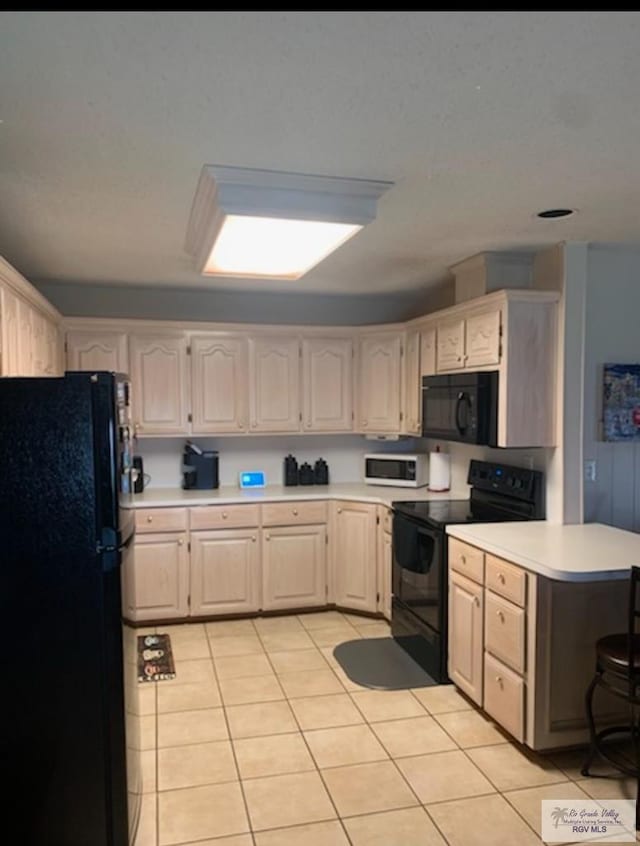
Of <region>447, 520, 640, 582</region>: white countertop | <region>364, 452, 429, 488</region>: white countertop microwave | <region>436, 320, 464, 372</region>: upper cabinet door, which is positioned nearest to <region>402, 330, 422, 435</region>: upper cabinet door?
<region>364, 452, 429, 488</region>: white countertop microwave

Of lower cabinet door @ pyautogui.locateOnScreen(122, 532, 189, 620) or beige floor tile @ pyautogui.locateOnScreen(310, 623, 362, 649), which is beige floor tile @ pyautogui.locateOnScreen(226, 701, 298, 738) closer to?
beige floor tile @ pyautogui.locateOnScreen(310, 623, 362, 649)

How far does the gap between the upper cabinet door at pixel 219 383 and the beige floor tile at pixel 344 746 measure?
2318 mm

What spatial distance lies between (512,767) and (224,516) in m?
2.39

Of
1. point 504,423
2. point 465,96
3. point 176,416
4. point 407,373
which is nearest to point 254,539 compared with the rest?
point 176,416

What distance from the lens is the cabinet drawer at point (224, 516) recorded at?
14.2 ft

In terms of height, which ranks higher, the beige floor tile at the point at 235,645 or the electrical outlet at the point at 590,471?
the electrical outlet at the point at 590,471

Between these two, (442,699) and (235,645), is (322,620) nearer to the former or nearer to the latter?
(235,645)

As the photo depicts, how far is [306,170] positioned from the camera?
7.30 feet

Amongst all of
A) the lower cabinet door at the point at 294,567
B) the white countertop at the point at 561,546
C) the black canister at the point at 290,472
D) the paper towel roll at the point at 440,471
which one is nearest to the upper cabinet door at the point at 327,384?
the black canister at the point at 290,472

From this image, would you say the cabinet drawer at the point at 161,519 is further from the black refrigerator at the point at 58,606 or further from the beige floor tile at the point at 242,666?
the black refrigerator at the point at 58,606

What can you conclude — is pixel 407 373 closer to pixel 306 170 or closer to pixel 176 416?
pixel 176 416

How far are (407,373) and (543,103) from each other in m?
2.95

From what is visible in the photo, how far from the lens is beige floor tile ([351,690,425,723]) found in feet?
10.3

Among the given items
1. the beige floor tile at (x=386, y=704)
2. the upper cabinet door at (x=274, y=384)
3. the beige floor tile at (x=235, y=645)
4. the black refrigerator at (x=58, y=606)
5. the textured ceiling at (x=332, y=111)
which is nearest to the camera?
the textured ceiling at (x=332, y=111)
